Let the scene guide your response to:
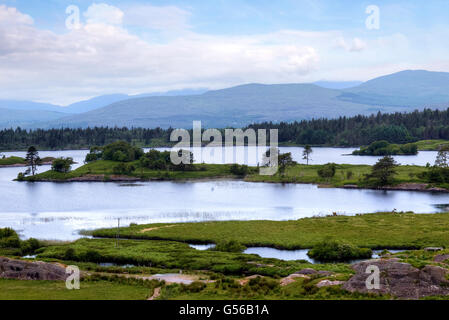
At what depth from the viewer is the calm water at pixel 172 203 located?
78.4 metres

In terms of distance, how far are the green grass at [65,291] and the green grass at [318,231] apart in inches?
874

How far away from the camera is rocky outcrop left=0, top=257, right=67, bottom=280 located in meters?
39.2

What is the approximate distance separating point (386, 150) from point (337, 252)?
474 ft

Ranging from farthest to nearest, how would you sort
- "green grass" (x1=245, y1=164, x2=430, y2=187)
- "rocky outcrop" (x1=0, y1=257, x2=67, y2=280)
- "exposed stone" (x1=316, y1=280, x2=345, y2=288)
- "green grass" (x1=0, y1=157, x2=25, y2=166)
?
"green grass" (x1=0, y1=157, x2=25, y2=166) → "green grass" (x1=245, y1=164, x2=430, y2=187) → "rocky outcrop" (x1=0, y1=257, x2=67, y2=280) → "exposed stone" (x1=316, y1=280, x2=345, y2=288)

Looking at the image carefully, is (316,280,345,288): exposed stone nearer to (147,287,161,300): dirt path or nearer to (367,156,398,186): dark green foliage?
(147,287,161,300): dirt path

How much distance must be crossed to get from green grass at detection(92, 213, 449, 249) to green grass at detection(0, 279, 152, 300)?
2221 centimetres

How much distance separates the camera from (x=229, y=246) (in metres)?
55.0

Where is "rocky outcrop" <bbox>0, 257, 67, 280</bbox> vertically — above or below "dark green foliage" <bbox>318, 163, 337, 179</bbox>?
below

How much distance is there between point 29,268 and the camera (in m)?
39.9

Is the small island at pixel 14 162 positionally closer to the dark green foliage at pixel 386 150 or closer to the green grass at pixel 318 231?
the dark green foliage at pixel 386 150

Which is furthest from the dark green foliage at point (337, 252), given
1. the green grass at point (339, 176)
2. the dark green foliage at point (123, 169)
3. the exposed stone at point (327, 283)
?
the dark green foliage at point (123, 169)

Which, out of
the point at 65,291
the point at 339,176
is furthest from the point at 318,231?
the point at 339,176

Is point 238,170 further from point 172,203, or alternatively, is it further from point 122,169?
point 172,203

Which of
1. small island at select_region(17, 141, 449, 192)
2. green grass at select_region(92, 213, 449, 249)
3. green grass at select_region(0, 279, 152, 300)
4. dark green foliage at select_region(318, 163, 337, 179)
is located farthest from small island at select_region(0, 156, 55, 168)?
green grass at select_region(0, 279, 152, 300)
